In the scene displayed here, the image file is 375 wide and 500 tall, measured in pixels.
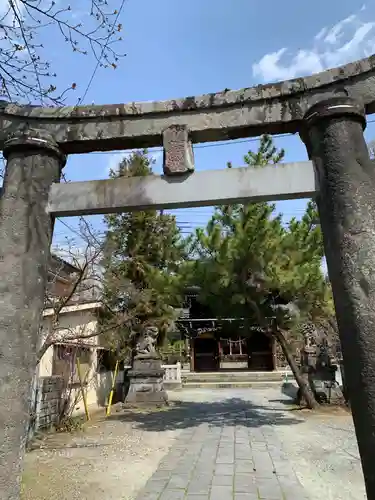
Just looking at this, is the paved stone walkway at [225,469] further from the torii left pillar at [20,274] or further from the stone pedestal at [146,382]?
the stone pedestal at [146,382]

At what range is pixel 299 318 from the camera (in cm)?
1120

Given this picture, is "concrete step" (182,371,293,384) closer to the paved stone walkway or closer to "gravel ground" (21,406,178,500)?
the paved stone walkway

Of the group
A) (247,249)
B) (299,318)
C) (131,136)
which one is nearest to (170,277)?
(247,249)

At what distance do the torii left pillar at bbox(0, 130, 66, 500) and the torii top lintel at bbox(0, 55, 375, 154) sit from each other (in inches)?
9.7

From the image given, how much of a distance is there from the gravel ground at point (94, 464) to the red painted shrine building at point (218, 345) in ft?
61.0

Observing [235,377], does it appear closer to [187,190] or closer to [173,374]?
[173,374]

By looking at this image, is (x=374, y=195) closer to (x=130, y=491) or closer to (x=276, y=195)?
(x=276, y=195)

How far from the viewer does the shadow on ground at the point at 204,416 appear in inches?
404

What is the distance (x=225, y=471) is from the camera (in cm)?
582

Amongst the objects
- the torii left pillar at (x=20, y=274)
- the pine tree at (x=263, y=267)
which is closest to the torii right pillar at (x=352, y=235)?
the torii left pillar at (x=20, y=274)

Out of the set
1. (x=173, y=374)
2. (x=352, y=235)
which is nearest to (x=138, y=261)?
(x=173, y=374)

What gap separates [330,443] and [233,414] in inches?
178

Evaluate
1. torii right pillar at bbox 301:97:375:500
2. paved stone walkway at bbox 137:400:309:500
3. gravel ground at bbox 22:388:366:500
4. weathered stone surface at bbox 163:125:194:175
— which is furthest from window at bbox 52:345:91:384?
torii right pillar at bbox 301:97:375:500

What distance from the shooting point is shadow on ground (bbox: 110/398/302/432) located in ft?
33.7
